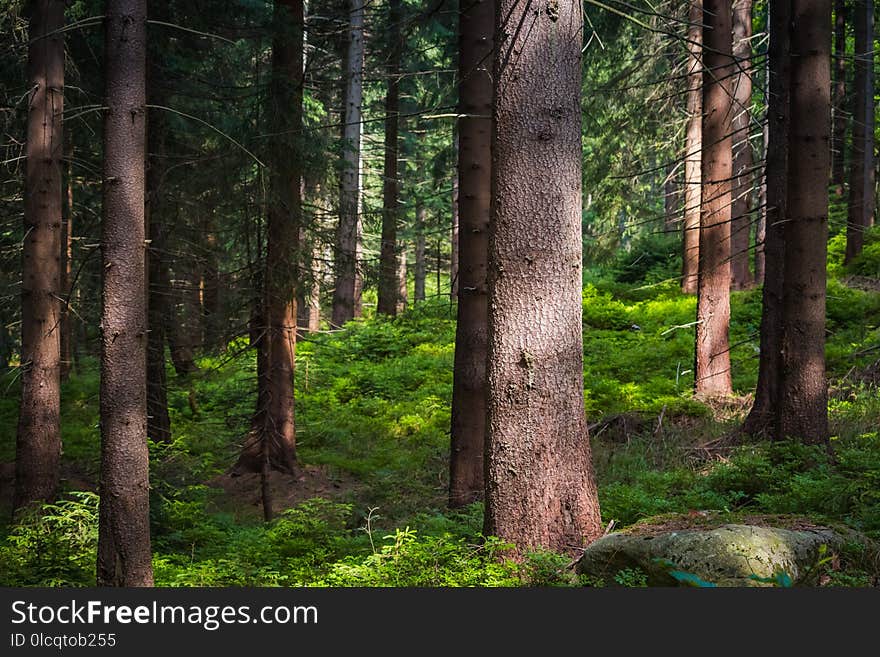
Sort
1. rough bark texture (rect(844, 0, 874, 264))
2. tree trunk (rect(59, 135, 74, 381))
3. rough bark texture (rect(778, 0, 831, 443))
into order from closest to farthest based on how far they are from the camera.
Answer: rough bark texture (rect(778, 0, 831, 443)) → tree trunk (rect(59, 135, 74, 381)) → rough bark texture (rect(844, 0, 874, 264))

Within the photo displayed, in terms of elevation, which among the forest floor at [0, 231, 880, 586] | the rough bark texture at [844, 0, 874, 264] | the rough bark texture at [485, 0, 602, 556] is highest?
the rough bark texture at [844, 0, 874, 264]

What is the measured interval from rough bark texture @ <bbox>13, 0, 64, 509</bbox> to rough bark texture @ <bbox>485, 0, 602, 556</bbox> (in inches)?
273

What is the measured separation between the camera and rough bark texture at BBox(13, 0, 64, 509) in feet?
32.5

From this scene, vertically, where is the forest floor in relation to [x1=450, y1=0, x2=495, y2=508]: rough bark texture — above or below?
below

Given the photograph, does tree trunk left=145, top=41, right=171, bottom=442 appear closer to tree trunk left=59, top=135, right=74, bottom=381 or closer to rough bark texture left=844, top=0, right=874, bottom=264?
tree trunk left=59, top=135, right=74, bottom=381

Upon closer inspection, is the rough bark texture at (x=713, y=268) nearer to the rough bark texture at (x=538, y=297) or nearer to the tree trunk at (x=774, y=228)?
the tree trunk at (x=774, y=228)

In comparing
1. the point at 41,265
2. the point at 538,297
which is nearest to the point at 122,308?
the point at 538,297

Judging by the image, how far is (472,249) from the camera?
8531mm

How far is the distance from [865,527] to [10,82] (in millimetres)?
13318

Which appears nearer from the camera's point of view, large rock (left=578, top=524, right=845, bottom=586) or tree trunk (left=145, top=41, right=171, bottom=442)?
large rock (left=578, top=524, right=845, bottom=586)

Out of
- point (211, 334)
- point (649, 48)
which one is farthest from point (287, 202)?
point (649, 48)

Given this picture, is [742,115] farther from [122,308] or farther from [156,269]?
[122,308]

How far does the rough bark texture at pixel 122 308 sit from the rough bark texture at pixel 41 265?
422 centimetres

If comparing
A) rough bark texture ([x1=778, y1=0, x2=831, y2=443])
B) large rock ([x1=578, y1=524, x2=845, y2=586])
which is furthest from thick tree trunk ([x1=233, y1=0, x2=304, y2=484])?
rough bark texture ([x1=778, y1=0, x2=831, y2=443])
